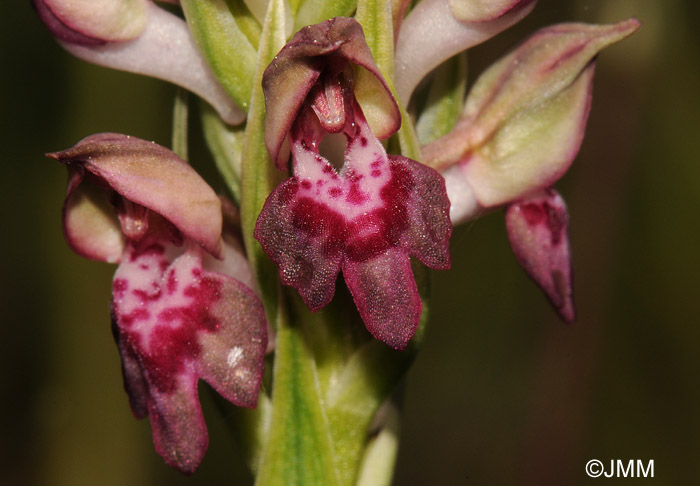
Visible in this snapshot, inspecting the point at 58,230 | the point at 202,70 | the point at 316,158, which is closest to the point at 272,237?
the point at 316,158

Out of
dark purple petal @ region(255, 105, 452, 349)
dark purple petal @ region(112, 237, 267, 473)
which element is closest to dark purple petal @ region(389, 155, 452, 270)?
dark purple petal @ region(255, 105, 452, 349)

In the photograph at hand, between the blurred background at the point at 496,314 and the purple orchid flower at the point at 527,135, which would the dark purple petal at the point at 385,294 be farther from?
the blurred background at the point at 496,314

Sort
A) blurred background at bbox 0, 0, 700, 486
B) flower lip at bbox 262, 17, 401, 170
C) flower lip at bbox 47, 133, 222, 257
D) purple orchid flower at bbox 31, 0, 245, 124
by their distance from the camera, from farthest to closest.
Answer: blurred background at bbox 0, 0, 700, 486 < purple orchid flower at bbox 31, 0, 245, 124 < flower lip at bbox 47, 133, 222, 257 < flower lip at bbox 262, 17, 401, 170

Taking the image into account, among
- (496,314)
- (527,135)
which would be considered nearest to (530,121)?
(527,135)

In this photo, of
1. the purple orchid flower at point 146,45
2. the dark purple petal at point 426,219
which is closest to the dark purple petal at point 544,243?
the dark purple petal at point 426,219

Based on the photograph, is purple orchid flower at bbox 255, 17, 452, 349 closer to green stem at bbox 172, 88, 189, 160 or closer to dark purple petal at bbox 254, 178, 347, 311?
dark purple petal at bbox 254, 178, 347, 311

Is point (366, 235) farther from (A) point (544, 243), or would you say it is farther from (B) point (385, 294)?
(A) point (544, 243)
